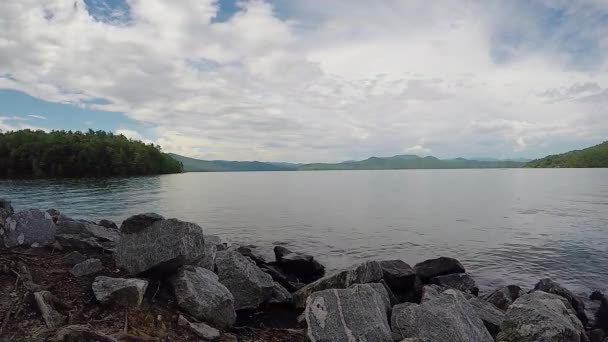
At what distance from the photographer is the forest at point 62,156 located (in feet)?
463

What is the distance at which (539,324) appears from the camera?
10.3 m

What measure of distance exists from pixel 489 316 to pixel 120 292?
10.5 metres

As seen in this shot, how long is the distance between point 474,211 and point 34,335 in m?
54.1

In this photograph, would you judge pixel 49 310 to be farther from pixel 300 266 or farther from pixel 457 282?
pixel 457 282

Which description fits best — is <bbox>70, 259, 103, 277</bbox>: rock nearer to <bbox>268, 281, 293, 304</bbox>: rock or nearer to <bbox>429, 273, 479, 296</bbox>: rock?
<bbox>268, 281, 293, 304</bbox>: rock

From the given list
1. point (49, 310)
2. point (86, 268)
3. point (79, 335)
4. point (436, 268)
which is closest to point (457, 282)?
point (436, 268)

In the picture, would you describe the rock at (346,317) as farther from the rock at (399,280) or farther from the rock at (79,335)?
the rock at (399,280)

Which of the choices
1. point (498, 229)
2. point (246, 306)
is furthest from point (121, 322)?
point (498, 229)

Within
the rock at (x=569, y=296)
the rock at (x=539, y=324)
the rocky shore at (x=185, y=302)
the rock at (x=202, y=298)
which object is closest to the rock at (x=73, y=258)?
the rocky shore at (x=185, y=302)

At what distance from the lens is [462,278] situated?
18.1 m

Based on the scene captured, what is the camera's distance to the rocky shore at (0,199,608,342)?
880cm

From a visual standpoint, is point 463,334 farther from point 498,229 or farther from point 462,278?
point 498,229

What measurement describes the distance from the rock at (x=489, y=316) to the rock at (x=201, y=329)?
7.63m

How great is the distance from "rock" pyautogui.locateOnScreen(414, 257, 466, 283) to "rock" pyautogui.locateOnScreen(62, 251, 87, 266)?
13352 millimetres
